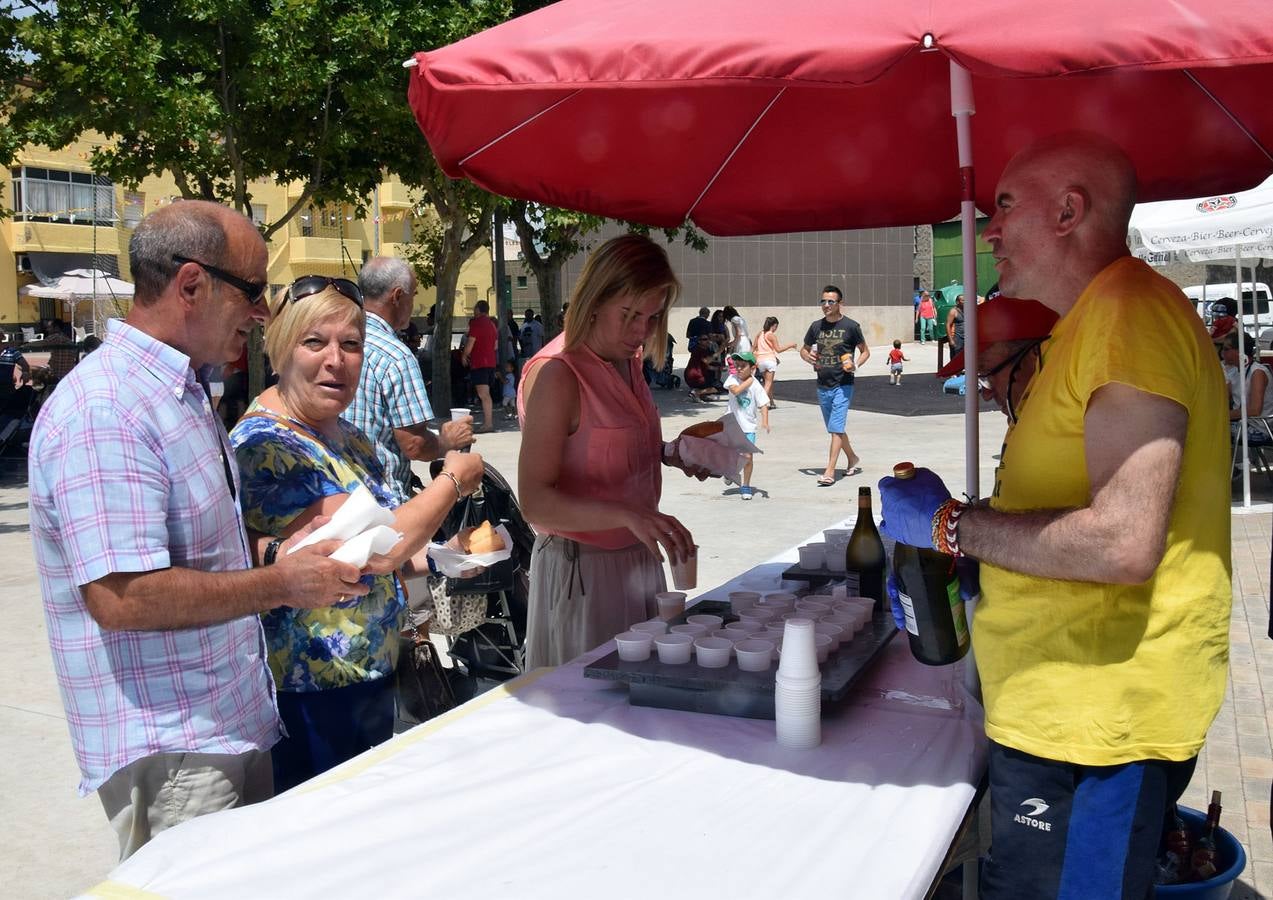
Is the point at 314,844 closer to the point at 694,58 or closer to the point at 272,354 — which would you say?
the point at 272,354

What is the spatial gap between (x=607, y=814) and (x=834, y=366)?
966cm

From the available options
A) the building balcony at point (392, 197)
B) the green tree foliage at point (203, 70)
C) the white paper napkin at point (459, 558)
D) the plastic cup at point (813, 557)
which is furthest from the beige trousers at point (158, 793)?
the building balcony at point (392, 197)

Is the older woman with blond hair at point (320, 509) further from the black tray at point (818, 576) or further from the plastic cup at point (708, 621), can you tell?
the black tray at point (818, 576)

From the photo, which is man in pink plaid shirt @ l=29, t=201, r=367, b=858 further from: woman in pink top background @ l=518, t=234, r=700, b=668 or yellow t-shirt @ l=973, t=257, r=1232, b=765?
yellow t-shirt @ l=973, t=257, r=1232, b=765

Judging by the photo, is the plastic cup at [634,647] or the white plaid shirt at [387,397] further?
the white plaid shirt at [387,397]

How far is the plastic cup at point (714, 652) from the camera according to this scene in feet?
8.10

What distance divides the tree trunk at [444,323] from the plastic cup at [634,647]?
15.1 meters

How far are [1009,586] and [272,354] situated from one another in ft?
5.85

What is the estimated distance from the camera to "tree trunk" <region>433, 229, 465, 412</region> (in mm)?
17516

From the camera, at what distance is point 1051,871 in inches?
77.6

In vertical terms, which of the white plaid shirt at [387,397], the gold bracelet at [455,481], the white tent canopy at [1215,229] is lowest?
the gold bracelet at [455,481]

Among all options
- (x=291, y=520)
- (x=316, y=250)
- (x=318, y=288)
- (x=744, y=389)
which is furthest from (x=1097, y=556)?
(x=316, y=250)

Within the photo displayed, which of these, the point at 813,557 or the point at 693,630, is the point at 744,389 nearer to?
the point at 813,557

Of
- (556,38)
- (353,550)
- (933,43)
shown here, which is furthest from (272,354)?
(933,43)
